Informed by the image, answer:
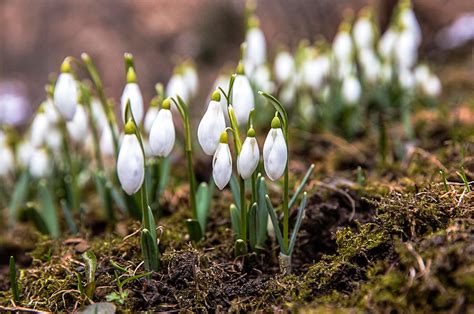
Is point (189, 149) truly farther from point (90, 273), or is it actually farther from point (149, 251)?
point (90, 273)

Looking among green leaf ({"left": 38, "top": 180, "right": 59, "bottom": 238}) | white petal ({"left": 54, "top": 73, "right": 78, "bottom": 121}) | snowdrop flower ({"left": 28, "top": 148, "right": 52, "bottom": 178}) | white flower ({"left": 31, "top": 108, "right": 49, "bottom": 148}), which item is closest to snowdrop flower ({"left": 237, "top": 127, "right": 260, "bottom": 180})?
white petal ({"left": 54, "top": 73, "right": 78, "bottom": 121})

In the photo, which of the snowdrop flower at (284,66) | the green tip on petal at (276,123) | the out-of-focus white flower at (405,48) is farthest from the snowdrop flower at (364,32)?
the green tip on petal at (276,123)

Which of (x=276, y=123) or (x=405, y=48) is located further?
(x=405, y=48)

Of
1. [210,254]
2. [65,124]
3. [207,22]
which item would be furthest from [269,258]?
[207,22]

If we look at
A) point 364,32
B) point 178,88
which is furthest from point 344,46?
point 178,88

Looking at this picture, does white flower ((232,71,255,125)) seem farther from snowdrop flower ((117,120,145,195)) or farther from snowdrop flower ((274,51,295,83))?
snowdrop flower ((274,51,295,83))

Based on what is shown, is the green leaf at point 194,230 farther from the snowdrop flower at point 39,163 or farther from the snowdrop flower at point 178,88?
the snowdrop flower at point 39,163
